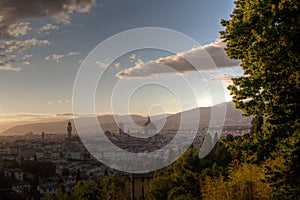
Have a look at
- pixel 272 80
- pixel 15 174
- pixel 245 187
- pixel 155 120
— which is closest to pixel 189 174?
pixel 245 187

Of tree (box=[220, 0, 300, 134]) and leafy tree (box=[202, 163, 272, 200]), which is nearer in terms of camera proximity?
tree (box=[220, 0, 300, 134])

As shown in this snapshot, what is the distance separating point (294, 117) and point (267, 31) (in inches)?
78.7

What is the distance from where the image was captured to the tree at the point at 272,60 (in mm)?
7367

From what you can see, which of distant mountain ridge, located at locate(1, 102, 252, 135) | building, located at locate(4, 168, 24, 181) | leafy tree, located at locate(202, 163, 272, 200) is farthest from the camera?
building, located at locate(4, 168, 24, 181)

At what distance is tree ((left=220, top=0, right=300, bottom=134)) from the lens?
7.37 m

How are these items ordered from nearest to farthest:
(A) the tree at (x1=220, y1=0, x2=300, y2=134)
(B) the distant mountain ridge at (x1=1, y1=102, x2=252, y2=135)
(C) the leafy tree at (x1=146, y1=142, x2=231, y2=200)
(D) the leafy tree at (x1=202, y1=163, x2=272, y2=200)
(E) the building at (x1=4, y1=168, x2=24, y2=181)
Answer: (A) the tree at (x1=220, y1=0, x2=300, y2=134)
(D) the leafy tree at (x1=202, y1=163, x2=272, y2=200)
(C) the leafy tree at (x1=146, y1=142, x2=231, y2=200)
(B) the distant mountain ridge at (x1=1, y1=102, x2=252, y2=135)
(E) the building at (x1=4, y1=168, x2=24, y2=181)

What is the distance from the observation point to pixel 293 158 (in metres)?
7.53

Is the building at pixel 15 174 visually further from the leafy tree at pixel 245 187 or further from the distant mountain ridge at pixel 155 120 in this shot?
the leafy tree at pixel 245 187

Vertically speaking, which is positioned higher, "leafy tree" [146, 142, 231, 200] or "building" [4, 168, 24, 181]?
"leafy tree" [146, 142, 231, 200]

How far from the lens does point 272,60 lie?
737 cm

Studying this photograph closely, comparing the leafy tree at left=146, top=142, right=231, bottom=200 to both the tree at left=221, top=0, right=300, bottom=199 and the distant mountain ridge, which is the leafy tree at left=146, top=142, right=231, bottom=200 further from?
the tree at left=221, top=0, right=300, bottom=199

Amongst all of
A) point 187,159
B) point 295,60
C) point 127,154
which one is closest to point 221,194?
point 295,60

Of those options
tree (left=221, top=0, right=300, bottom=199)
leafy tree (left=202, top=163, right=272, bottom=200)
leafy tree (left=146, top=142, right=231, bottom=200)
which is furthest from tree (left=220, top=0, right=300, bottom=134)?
leafy tree (left=146, top=142, right=231, bottom=200)

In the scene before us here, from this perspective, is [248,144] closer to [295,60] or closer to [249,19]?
[295,60]
